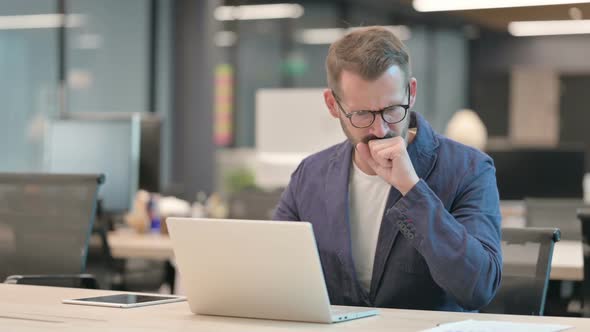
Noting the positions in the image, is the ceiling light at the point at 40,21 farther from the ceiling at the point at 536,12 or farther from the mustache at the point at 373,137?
the mustache at the point at 373,137

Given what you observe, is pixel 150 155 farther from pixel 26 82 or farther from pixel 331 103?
pixel 26 82

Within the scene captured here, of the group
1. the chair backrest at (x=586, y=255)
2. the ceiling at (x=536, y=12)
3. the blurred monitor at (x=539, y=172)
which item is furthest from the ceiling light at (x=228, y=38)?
the chair backrest at (x=586, y=255)

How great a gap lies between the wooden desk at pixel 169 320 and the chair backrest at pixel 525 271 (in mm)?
471

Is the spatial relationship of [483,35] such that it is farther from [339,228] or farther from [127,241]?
[339,228]

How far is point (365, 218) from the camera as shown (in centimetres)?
252

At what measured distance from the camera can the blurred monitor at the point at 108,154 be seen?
186 inches

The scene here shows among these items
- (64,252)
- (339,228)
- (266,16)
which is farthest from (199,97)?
(339,228)

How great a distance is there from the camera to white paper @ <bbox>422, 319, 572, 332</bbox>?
74.7 inches

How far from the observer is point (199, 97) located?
9.93 metres

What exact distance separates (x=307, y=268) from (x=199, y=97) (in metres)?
8.07

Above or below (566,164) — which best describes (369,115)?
above

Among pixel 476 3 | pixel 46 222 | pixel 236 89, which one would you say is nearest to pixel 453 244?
pixel 46 222

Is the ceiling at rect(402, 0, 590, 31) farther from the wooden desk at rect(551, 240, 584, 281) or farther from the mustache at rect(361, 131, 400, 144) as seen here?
the mustache at rect(361, 131, 400, 144)

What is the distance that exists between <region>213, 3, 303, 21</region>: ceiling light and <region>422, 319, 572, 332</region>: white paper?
944 centimetres
